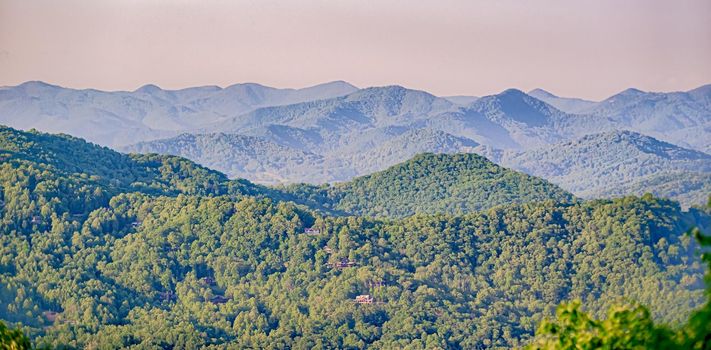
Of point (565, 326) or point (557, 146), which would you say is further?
point (557, 146)

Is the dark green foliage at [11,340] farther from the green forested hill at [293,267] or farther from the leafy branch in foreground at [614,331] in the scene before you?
the green forested hill at [293,267]

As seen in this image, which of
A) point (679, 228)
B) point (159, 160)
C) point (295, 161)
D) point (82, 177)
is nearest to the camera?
point (679, 228)

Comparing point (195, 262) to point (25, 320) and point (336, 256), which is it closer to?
point (336, 256)

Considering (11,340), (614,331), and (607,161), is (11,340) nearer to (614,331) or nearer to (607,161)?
(614,331)

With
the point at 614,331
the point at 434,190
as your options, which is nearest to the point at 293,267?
the point at 434,190

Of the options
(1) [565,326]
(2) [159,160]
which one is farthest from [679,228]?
(1) [565,326]

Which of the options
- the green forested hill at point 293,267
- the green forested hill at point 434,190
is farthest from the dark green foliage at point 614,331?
the green forested hill at point 434,190

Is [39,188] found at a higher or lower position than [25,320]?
higher

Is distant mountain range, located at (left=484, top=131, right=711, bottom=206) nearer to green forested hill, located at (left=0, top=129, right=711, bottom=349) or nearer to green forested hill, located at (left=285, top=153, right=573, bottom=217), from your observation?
green forested hill, located at (left=285, top=153, right=573, bottom=217)
